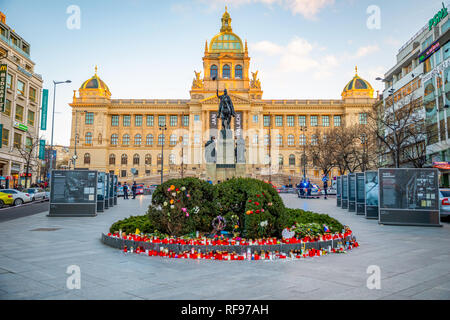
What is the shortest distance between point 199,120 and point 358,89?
38.2m

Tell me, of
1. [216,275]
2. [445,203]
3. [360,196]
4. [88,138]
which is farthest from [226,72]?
[216,275]

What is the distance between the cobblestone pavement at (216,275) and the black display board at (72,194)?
866 cm

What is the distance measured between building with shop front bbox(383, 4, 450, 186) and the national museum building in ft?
121

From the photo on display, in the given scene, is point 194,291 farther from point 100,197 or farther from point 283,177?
point 283,177

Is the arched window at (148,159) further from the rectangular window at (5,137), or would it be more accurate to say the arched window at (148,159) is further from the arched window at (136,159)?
the rectangular window at (5,137)

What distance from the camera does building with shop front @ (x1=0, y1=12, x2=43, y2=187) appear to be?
4256 cm

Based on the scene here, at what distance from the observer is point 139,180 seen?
68.2 m

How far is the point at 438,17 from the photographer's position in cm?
3816

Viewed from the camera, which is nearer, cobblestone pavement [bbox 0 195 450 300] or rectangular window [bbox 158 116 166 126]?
cobblestone pavement [bbox 0 195 450 300]

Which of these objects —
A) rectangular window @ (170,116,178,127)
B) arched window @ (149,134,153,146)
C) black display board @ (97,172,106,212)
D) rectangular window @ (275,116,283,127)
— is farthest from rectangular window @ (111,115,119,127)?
black display board @ (97,172,106,212)

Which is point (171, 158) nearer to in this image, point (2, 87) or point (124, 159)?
point (124, 159)

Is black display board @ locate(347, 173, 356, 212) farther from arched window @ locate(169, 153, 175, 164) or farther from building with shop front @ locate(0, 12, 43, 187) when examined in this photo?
arched window @ locate(169, 153, 175, 164)
